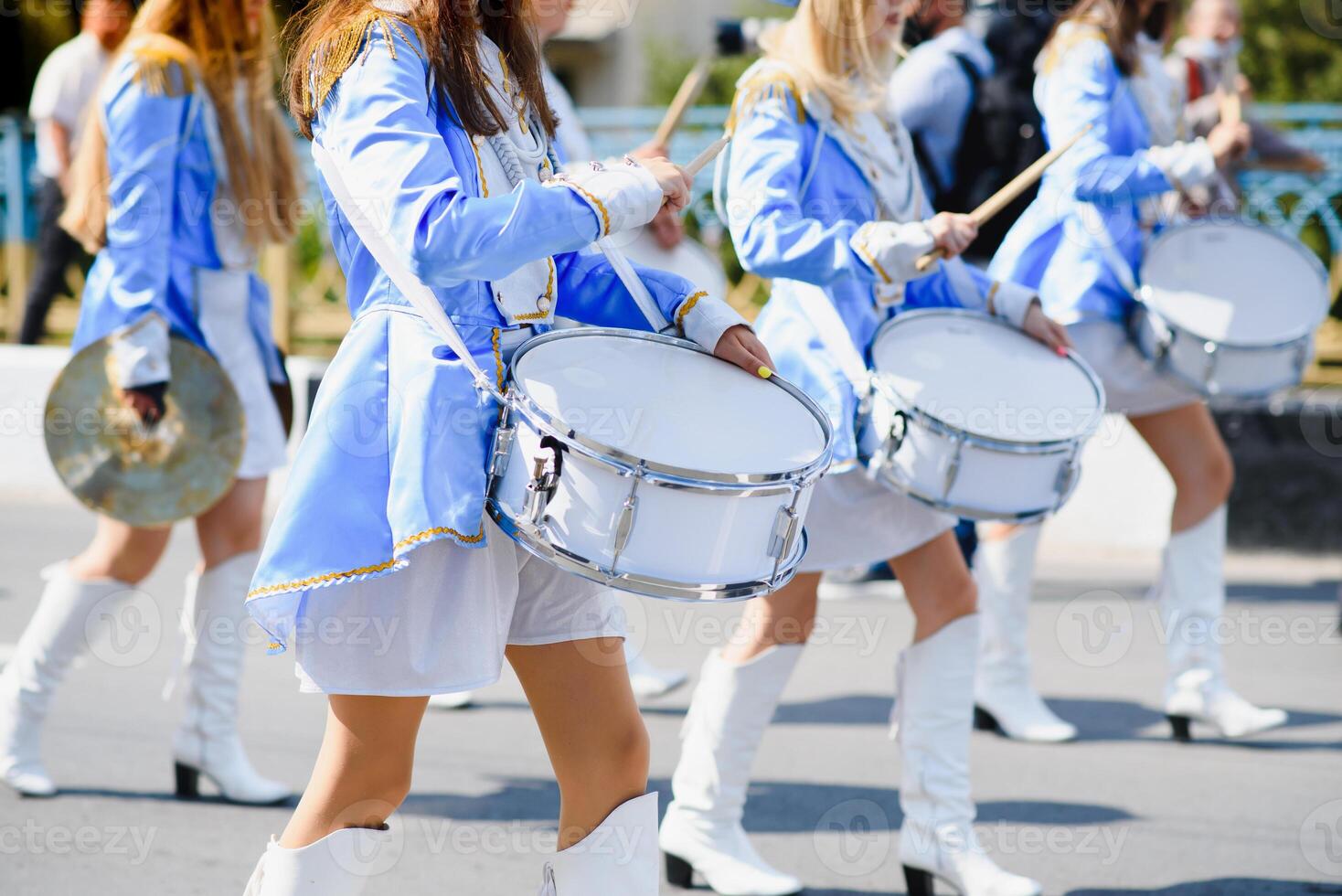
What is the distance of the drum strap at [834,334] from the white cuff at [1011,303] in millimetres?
368

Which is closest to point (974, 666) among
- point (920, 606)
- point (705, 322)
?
point (920, 606)

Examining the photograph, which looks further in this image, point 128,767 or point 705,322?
point 128,767

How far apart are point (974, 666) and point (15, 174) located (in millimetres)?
6824

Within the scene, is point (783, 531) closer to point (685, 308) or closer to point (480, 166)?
point (685, 308)

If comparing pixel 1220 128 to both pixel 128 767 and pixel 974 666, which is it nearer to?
pixel 974 666

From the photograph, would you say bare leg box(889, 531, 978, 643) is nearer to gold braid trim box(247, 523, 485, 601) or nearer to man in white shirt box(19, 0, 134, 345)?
gold braid trim box(247, 523, 485, 601)

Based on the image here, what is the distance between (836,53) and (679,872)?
169 centimetres

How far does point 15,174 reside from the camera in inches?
332

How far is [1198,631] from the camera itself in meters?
4.32

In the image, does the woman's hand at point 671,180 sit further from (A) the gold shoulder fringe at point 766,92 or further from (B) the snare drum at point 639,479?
(A) the gold shoulder fringe at point 766,92

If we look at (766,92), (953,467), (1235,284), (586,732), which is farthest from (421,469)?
(1235,284)

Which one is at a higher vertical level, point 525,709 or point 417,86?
point 417,86

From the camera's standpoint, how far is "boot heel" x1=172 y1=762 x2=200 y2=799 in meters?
3.82

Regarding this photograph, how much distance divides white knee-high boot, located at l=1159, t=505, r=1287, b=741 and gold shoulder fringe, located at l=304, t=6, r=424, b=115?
2.89 m
